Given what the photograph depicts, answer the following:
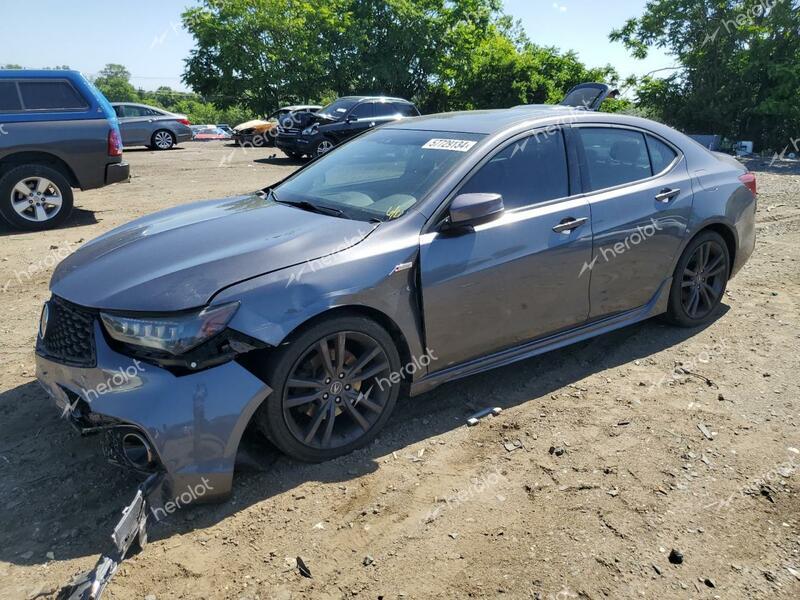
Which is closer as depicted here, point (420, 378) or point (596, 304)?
point (420, 378)

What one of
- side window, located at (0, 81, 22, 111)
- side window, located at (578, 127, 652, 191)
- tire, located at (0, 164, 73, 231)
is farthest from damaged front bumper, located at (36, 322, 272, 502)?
side window, located at (0, 81, 22, 111)

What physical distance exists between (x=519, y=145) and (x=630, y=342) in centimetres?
183

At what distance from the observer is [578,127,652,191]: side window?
3.92 meters

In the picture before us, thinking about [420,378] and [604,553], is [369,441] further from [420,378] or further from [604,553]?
[604,553]

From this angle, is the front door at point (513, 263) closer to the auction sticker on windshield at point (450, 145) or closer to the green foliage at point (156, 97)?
the auction sticker on windshield at point (450, 145)

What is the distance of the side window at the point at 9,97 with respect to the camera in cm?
789

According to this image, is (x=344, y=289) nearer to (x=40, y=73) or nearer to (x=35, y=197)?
(x=35, y=197)

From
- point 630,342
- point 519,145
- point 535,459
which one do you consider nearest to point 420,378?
point 535,459

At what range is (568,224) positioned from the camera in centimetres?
364

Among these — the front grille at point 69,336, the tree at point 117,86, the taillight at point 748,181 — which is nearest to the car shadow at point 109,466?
the front grille at point 69,336

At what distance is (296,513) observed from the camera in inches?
106

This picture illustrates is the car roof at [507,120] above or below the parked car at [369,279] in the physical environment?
above

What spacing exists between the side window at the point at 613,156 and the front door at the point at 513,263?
0.76 feet

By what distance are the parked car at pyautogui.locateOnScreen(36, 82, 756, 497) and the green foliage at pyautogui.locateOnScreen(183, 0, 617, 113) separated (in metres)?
24.0
